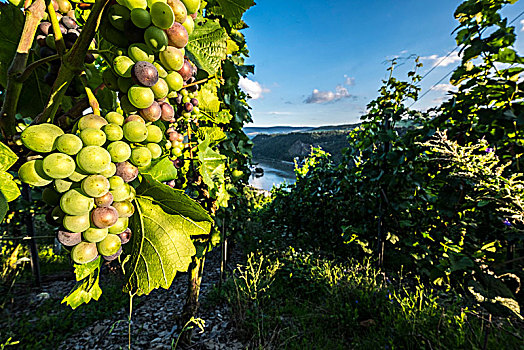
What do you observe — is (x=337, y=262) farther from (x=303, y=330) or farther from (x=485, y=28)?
(x=485, y=28)

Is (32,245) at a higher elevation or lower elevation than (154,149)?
lower

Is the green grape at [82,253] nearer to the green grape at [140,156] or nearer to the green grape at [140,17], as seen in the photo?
the green grape at [140,156]

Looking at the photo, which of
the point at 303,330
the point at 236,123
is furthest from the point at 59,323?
the point at 236,123

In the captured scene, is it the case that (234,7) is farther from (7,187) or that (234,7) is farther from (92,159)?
(7,187)

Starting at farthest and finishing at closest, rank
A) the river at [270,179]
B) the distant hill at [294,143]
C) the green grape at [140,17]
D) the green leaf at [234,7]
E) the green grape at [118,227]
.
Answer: the distant hill at [294,143]
the river at [270,179]
the green leaf at [234,7]
the green grape at [118,227]
the green grape at [140,17]

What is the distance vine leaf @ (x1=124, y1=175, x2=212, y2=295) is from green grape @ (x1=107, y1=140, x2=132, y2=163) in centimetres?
9

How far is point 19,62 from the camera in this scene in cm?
49

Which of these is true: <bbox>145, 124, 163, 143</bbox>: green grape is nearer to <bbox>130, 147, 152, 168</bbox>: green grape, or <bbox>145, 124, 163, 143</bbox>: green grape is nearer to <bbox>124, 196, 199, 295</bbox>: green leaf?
<bbox>130, 147, 152, 168</bbox>: green grape

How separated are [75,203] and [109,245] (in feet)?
0.33

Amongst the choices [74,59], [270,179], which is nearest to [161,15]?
[74,59]

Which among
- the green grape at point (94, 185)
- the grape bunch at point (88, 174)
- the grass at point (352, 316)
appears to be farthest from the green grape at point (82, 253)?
the grass at point (352, 316)

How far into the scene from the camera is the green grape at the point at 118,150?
47 cm

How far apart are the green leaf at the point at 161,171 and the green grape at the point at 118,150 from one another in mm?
167

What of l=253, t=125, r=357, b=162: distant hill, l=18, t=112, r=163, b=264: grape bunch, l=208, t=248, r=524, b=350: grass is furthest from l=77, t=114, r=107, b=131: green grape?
l=253, t=125, r=357, b=162: distant hill
